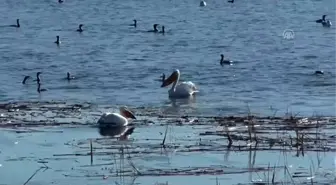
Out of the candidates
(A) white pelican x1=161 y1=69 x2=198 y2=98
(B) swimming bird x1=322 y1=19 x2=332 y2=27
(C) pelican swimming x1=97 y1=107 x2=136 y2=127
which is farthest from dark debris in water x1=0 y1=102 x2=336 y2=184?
(B) swimming bird x1=322 y1=19 x2=332 y2=27

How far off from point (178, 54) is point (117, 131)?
13.4m

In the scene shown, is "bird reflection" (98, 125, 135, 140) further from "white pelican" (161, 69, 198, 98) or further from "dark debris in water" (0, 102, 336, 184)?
"white pelican" (161, 69, 198, 98)

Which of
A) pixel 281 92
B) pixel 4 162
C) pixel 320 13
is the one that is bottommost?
pixel 320 13

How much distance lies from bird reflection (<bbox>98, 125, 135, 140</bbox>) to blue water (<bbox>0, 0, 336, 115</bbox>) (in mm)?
2828

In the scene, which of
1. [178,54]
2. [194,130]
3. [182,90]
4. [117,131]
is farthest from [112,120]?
[178,54]

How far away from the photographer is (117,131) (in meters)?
16.3

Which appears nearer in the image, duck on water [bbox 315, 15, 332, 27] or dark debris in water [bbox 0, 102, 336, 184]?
dark debris in water [bbox 0, 102, 336, 184]

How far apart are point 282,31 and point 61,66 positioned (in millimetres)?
10815

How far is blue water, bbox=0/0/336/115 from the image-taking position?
70.4 ft

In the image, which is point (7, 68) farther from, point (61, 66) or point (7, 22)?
point (7, 22)

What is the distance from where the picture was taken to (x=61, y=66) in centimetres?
2706

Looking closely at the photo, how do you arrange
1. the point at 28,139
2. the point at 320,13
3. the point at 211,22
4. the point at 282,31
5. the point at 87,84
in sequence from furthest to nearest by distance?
the point at 320,13 < the point at 211,22 < the point at 282,31 < the point at 87,84 < the point at 28,139

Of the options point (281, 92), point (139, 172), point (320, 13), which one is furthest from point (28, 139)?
point (320, 13)

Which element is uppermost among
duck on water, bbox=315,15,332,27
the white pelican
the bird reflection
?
the bird reflection
